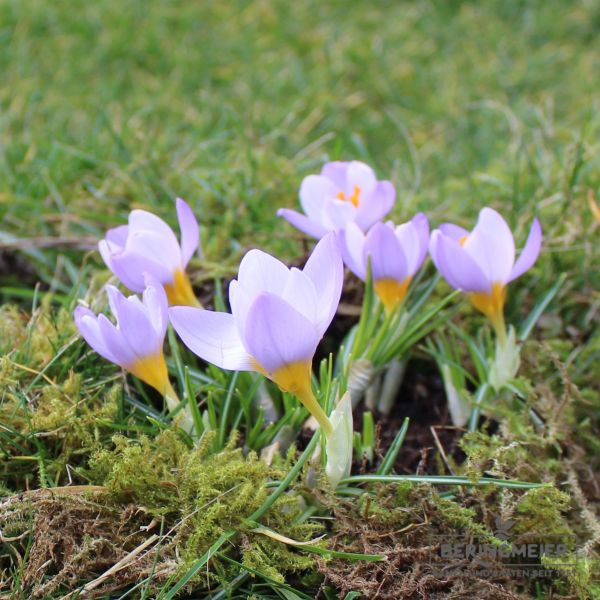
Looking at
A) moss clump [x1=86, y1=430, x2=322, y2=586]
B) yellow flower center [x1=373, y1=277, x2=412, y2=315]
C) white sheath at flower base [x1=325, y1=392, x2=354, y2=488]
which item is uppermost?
yellow flower center [x1=373, y1=277, x2=412, y2=315]

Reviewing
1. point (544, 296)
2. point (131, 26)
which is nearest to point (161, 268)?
point (544, 296)

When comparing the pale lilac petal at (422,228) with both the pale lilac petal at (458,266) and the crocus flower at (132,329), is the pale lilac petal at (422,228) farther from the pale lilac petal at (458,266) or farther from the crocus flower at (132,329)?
the crocus flower at (132,329)

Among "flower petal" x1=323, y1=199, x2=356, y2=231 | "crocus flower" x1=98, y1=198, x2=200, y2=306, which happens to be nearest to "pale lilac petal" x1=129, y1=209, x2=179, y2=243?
"crocus flower" x1=98, y1=198, x2=200, y2=306

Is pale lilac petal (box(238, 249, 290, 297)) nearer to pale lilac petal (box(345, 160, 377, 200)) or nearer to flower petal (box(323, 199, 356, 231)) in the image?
flower petal (box(323, 199, 356, 231))

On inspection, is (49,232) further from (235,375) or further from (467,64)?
(467,64)

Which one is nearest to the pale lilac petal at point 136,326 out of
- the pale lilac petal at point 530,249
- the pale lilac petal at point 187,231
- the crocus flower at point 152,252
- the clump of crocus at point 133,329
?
the clump of crocus at point 133,329

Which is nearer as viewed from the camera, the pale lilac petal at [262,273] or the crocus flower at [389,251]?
the pale lilac petal at [262,273]

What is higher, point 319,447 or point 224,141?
point 224,141
